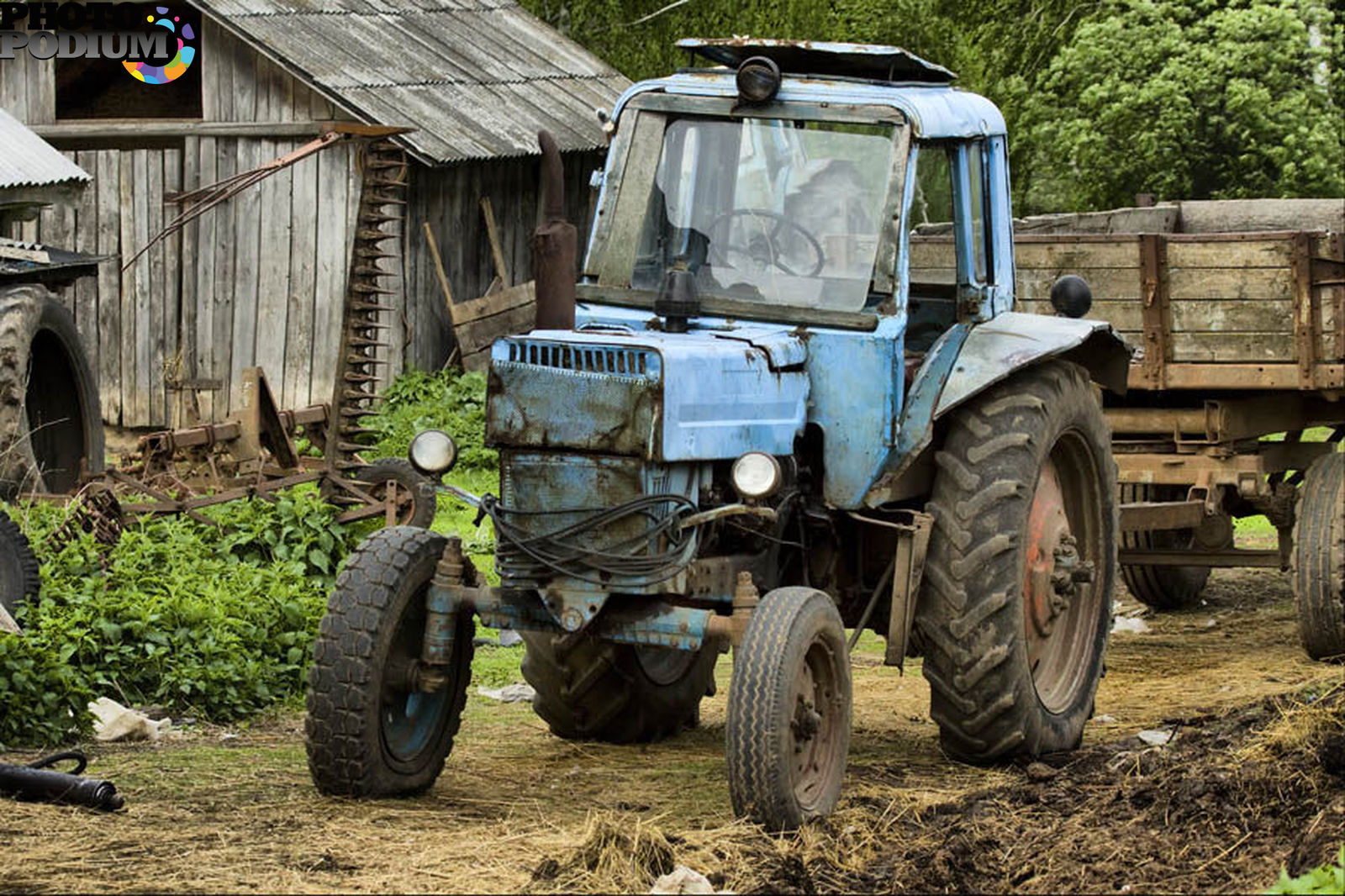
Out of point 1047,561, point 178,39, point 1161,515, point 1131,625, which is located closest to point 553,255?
point 1047,561

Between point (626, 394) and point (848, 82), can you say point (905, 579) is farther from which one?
point (848, 82)

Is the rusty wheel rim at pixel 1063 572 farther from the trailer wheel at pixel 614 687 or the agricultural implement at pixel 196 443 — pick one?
the agricultural implement at pixel 196 443

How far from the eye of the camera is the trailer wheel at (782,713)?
679 centimetres

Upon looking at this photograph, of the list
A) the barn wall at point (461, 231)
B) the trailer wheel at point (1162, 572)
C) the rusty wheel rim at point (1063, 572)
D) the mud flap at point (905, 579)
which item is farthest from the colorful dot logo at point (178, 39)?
the mud flap at point (905, 579)

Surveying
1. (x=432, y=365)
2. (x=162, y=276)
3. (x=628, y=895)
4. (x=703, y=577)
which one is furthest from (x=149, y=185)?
(x=628, y=895)

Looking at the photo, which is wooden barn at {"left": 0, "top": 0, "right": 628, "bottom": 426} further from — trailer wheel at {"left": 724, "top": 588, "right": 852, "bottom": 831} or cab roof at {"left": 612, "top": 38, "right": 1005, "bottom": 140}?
trailer wheel at {"left": 724, "top": 588, "right": 852, "bottom": 831}

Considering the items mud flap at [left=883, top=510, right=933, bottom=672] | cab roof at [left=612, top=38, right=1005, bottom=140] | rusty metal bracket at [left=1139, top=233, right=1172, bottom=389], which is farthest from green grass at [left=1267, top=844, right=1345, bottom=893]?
rusty metal bracket at [left=1139, top=233, right=1172, bottom=389]

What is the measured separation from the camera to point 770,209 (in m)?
8.05

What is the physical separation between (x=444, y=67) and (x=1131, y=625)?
10.1 meters

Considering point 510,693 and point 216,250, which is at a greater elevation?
point 216,250

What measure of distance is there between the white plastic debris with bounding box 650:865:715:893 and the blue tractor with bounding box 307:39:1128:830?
660 mm

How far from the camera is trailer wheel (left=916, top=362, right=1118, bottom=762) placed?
785cm

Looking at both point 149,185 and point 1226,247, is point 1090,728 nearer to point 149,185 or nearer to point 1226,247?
point 1226,247

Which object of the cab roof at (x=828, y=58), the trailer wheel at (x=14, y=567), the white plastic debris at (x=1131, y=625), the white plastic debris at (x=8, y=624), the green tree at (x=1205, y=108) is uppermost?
the green tree at (x=1205, y=108)
